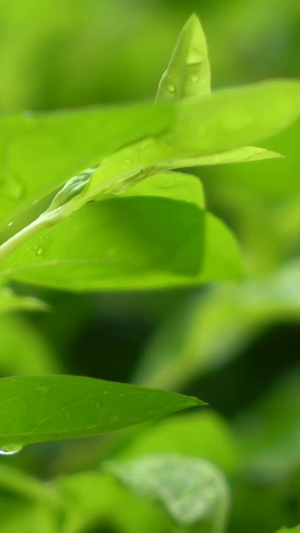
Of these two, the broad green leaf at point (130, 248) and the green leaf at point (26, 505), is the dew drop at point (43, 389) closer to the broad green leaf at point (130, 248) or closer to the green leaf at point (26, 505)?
the broad green leaf at point (130, 248)

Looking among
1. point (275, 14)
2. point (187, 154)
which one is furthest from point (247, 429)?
point (275, 14)

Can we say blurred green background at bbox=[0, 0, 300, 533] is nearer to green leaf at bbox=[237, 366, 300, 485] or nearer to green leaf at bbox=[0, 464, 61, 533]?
green leaf at bbox=[237, 366, 300, 485]

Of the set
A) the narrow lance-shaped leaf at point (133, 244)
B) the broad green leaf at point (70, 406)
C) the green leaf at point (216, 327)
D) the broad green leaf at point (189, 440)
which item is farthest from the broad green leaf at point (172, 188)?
the green leaf at point (216, 327)

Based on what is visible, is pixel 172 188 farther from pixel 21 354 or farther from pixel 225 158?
pixel 21 354

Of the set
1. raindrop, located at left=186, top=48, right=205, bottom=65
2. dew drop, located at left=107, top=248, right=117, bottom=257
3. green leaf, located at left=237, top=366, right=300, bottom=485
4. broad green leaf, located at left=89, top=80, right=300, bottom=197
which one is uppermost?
raindrop, located at left=186, top=48, right=205, bottom=65

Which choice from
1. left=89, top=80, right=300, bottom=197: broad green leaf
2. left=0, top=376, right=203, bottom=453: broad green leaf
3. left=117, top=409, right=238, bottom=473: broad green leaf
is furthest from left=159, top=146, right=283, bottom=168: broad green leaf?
left=117, top=409, right=238, bottom=473: broad green leaf

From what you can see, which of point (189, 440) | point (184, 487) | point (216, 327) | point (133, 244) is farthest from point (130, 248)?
point (216, 327)
